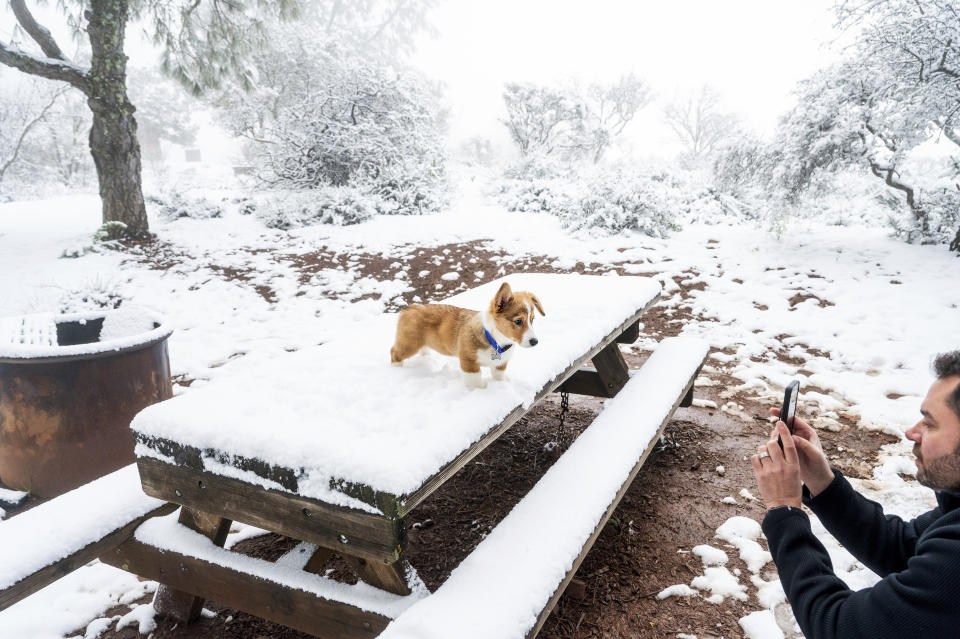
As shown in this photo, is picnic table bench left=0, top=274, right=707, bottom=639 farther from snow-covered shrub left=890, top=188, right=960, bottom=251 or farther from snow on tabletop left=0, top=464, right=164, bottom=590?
snow-covered shrub left=890, top=188, right=960, bottom=251

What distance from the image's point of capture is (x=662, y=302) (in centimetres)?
665

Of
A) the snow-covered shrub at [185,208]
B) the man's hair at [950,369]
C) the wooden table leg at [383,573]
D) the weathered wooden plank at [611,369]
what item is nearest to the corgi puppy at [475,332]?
the wooden table leg at [383,573]

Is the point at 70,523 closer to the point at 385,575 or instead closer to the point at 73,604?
the point at 73,604

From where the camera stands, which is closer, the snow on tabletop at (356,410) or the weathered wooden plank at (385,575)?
the snow on tabletop at (356,410)

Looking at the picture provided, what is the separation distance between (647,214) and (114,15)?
942cm

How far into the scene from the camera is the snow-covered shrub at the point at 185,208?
1118 centimetres

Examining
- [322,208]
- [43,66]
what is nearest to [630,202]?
[322,208]

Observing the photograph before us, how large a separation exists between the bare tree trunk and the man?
34.0 ft

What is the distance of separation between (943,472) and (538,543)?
1162 mm

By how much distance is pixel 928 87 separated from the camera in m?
5.96

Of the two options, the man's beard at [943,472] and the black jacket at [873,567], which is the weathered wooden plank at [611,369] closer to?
the black jacket at [873,567]

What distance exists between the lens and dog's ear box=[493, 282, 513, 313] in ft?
6.33

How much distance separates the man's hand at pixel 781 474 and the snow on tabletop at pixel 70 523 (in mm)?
2330

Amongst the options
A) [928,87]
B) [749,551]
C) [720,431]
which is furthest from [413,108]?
[749,551]
